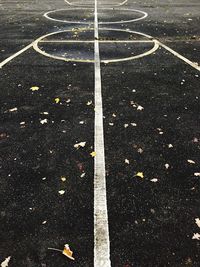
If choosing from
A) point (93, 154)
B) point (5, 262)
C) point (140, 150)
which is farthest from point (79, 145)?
point (5, 262)

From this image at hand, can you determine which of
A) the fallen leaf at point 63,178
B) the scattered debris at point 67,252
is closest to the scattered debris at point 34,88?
the fallen leaf at point 63,178

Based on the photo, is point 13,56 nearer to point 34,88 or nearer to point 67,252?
point 34,88

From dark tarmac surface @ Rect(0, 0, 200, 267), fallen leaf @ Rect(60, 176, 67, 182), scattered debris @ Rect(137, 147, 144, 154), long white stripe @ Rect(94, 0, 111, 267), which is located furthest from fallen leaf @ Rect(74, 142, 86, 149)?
scattered debris @ Rect(137, 147, 144, 154)

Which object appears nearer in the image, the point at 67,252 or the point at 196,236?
the point at 67,252

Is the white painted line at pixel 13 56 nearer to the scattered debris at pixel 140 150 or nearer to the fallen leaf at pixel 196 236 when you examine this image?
the scattered debris at pixel 140 150

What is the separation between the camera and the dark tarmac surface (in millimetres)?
4355

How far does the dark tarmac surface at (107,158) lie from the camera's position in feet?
14.3

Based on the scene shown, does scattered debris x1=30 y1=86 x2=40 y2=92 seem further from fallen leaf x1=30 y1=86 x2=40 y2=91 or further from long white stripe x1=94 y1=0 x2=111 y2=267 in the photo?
long white stripe x1=94 y1=0 x2=111 y2=267

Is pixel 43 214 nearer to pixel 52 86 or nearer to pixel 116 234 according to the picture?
pixel 116 234

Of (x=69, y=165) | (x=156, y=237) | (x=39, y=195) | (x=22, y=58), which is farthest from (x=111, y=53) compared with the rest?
(x=156, y=237)

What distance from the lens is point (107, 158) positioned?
609cm

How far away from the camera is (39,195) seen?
5.16 meters

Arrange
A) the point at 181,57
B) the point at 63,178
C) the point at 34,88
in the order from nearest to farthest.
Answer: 1. the point at 63,178
2. the point at 34,88
3. the point at 181,57

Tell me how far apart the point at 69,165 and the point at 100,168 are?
558 millimetres
